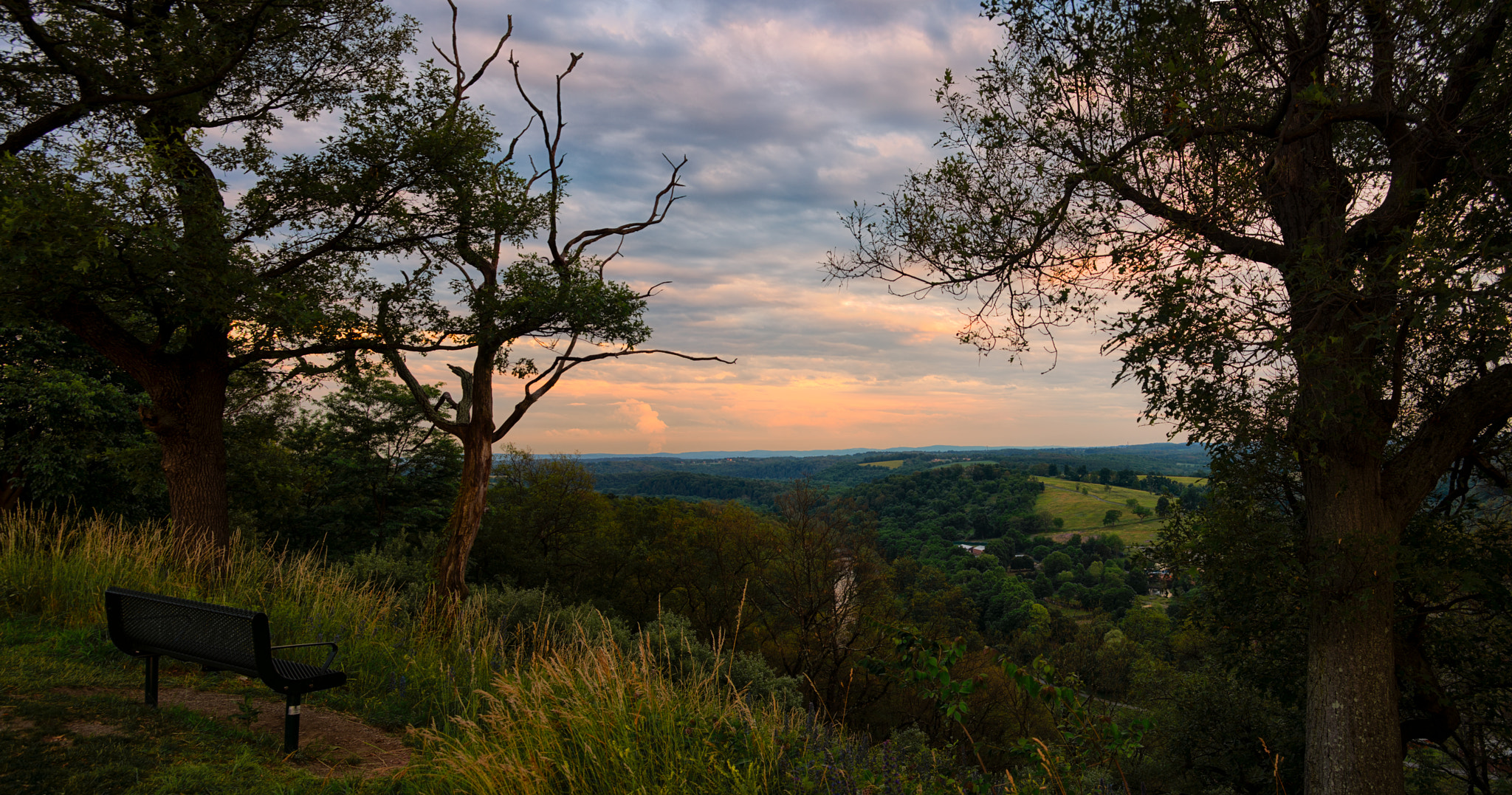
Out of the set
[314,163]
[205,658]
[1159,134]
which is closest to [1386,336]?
[1159,134]

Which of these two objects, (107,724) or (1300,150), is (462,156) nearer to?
(107,724)

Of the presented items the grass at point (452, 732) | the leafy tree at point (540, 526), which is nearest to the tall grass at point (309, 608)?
the grass at point (452, 732)

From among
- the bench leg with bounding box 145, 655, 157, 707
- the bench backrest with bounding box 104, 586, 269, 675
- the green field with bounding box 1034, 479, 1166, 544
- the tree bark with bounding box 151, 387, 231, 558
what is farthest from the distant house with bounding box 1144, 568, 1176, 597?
the green field with bounding box 1034, 479, 1166, 544

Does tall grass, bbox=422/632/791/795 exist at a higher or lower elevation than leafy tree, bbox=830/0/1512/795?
lower

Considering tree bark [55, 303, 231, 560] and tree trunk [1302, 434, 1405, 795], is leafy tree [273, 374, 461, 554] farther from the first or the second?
tree trunk [1302, 434, 1405, 795]

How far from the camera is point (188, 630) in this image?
4.82 meters

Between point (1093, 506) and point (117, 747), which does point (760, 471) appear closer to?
point (1093, 506)

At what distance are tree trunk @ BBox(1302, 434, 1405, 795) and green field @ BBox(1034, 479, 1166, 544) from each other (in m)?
76.2

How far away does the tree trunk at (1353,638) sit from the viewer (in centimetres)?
666

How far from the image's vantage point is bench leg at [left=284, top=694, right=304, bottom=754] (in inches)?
176

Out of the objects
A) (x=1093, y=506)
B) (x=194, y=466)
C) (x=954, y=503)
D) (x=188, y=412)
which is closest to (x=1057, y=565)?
(x=954, y=503)

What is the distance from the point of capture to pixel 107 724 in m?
4.44

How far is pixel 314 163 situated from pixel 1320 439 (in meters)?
12.5

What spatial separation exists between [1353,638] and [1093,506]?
96304 mm
